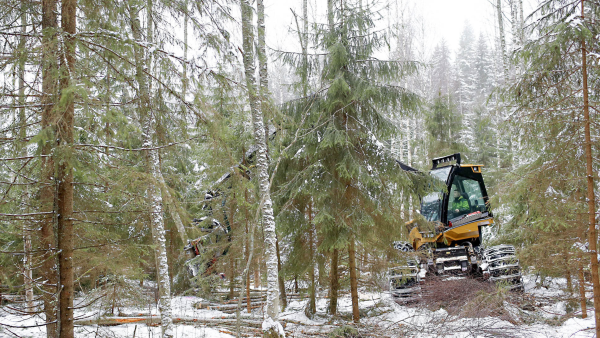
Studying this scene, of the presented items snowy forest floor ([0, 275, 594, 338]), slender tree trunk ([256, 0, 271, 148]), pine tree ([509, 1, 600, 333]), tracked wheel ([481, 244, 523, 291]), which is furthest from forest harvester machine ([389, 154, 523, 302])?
slender tree trunk ([256, 0, 271, 148])

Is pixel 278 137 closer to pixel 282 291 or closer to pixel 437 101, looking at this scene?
pixel 282 291

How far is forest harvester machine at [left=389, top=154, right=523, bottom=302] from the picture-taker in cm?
884

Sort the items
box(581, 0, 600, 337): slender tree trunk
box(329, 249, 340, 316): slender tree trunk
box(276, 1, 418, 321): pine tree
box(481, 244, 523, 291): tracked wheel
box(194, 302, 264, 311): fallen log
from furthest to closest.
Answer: box(194, 302, 264, 311): fallen log
box(481, 244, 523, 291): tracked wheel
box(329, 249, 340, 316): slender tree trunk
box(276, 1, 418, 321): pine tree
box(581, 0, 600, 337): slender tree trunk

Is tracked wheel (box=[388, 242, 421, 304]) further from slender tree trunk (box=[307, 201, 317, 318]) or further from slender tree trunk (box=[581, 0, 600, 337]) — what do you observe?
slender tree trunk (box=[581, 0, 600, 337])

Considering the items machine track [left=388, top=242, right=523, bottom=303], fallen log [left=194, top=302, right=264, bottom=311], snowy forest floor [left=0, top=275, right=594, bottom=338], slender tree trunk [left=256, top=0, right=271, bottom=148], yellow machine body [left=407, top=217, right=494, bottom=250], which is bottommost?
fallen log [left=194, top=302, right=264, bottom=311]

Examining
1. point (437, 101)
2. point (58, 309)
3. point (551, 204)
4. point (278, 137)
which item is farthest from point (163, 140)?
point (437, 101)

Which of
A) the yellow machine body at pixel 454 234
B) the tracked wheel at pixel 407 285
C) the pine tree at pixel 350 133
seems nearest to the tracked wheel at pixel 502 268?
the yellow machine body at pixel 454 234

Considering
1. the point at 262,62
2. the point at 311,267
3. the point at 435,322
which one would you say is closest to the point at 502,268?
the point at 435,322

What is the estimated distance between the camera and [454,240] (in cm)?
1018

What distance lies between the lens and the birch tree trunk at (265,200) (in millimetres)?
5906

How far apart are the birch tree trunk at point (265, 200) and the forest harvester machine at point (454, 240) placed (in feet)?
11.8

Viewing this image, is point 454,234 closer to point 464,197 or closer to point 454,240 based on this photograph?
point 454,240

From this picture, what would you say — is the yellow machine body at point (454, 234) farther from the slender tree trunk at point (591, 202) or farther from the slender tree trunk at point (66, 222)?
the slender tree trunk at point (66, 222)

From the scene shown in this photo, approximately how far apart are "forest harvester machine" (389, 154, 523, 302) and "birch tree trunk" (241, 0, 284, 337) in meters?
3.60
